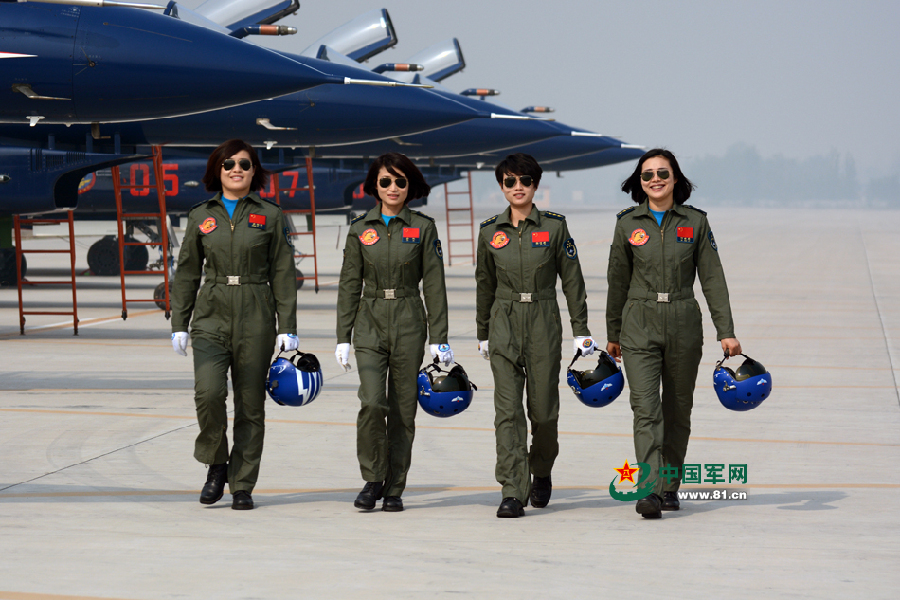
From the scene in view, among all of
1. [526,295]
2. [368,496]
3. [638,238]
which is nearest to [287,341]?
[368,496]

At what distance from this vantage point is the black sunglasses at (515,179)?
5.84 m

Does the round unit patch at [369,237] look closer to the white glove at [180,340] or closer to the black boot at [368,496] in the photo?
the white glove at [180,340]

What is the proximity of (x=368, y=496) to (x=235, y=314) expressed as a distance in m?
1.22

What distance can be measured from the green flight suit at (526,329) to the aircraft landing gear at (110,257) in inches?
850

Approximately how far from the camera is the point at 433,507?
602cm

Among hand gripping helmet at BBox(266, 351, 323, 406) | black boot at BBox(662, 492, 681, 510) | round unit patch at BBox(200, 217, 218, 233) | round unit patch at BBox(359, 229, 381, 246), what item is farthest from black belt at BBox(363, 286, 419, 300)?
black boot at BBox(662, 492, 681, 510)

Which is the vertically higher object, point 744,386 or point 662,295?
point 662,295

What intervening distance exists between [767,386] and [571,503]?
126cm

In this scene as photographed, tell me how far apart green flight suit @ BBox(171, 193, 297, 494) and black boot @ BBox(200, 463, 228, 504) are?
1.6 inches

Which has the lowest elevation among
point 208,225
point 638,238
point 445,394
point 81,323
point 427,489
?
point 427,489

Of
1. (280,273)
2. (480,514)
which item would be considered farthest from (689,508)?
(280,273)

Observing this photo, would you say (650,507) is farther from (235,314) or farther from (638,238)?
(235,314)

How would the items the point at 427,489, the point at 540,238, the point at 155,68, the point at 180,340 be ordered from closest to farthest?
the point at 540,238 → the point at 180,340 → the point at 427,489 → the point at 155,68

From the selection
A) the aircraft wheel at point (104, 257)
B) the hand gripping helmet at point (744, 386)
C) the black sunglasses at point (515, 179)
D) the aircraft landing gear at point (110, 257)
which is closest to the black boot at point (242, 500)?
the black sunglasses at point (515, 179)
